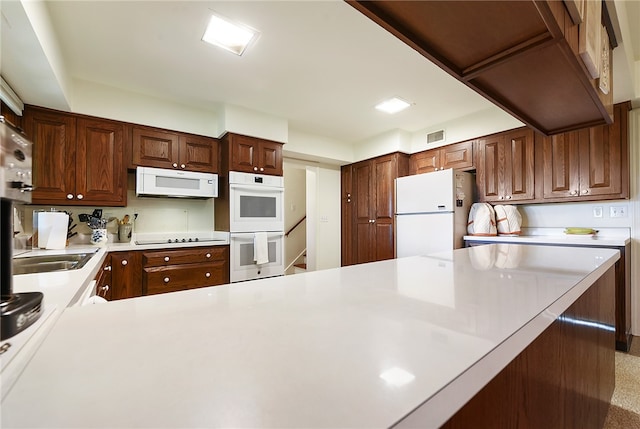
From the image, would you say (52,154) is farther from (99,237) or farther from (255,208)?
(255,208)

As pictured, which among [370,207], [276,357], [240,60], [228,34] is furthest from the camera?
[370,207]

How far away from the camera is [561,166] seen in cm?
262

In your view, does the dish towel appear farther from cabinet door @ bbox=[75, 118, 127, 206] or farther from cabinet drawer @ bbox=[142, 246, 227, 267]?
cabinet door @ bbox=[75, 118, 127, 206]

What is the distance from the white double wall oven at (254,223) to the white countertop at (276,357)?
229 centimetres

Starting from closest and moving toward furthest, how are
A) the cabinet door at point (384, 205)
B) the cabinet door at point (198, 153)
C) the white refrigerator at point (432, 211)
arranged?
the cabinet door at point (198, 153) → the white refrigerator at point (432, 211) → the cabinet door at point (384, 205)

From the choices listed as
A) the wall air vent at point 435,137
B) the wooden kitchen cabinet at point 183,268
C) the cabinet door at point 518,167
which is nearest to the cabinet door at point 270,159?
the wooden kitchen cabinet at point 183,268

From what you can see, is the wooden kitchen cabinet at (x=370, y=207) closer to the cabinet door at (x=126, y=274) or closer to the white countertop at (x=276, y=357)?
the cabinet door at (x=126, y=274)

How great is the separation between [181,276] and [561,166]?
3738 mm

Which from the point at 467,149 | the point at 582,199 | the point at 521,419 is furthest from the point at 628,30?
the point at 521,419

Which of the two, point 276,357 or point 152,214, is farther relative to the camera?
point 152,214

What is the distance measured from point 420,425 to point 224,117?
316cm

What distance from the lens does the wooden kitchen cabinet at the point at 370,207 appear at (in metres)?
3.84

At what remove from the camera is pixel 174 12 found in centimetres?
172

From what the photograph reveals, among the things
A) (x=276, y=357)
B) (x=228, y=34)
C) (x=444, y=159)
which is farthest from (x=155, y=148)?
(x=444, y=159)
